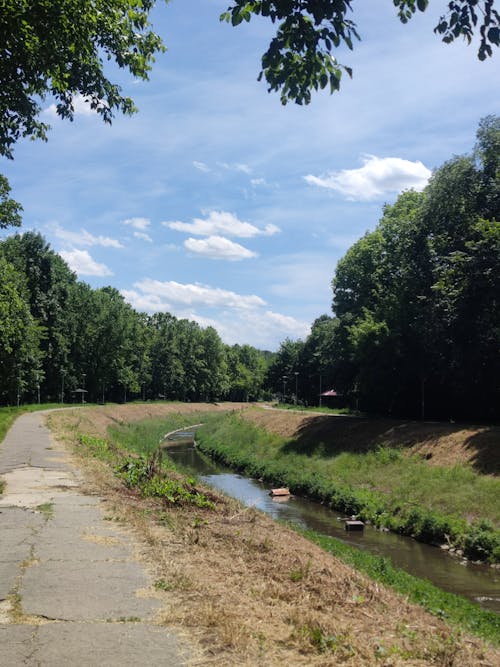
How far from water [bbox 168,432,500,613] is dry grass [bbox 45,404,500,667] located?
19.8ft

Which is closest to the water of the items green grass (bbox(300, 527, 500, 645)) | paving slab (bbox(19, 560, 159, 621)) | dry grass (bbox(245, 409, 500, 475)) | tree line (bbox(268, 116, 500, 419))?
green grass (bbox(300, 527, 500, 645))

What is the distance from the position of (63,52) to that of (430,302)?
26.5 metres

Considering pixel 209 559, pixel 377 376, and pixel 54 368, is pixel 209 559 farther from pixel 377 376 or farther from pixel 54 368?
pixel 54 368

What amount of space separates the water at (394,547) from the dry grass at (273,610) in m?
6.04

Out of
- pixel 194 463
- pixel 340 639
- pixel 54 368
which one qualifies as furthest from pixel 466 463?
pixel 54 368

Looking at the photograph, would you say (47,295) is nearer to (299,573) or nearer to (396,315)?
(396,315)

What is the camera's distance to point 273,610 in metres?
5.77

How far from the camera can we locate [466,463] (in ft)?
80.9

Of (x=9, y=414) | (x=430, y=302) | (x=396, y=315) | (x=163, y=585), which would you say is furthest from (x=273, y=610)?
(x=9, y=414)

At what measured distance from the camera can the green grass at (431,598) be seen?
9.39 meters

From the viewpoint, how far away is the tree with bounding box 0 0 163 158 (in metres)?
8.34

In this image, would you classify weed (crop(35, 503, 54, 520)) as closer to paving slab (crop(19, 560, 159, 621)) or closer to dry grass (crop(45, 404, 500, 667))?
dry grass (crop(45, 404, 500, 667))

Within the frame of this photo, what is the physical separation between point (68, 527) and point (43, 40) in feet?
24.6

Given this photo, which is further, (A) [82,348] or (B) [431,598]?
(A) [82,348]
